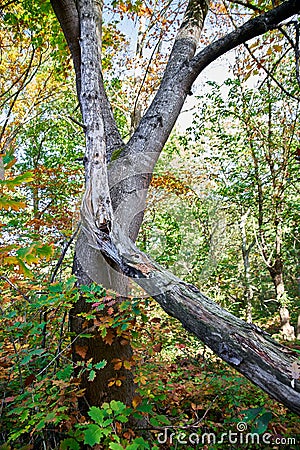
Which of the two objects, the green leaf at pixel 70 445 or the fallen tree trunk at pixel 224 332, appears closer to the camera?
the fallen tree trunk at pixel 224 332

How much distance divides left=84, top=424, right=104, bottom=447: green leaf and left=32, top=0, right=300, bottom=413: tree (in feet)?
1.69

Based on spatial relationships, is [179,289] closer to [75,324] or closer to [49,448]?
[75,324]

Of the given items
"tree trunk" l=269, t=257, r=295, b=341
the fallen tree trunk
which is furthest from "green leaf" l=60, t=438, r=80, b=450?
"tree trunk" l=269, t=257, r=295, b=341

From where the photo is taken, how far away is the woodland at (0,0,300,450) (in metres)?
1.38

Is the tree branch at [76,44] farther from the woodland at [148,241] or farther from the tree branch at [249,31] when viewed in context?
the tree branch at [249,31]

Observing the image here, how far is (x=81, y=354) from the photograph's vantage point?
5.45 ft

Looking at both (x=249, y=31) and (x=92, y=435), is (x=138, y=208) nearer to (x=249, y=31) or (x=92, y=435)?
(x=92, y=435)

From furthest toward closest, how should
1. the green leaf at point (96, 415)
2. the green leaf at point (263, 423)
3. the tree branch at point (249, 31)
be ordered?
1. the tree branch at point (249, 31)
2. the green leaf at point (96, 415)
3. the green leaf at point (263, 423)

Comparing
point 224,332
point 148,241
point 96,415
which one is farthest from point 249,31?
point 148,241

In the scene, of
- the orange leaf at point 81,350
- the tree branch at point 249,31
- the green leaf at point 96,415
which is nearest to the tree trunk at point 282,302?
the tree branch at point 249,31

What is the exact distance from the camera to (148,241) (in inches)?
301

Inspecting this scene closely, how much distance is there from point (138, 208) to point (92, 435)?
134cm

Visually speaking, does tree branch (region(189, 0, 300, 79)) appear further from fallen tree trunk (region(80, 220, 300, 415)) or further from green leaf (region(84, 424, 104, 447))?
green leaf (region(84, 424, 104, 447))

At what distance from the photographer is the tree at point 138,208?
1093 mm
